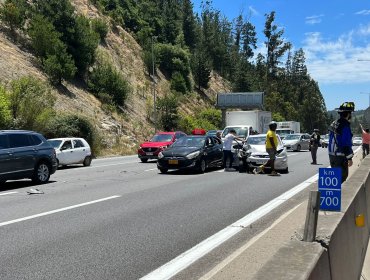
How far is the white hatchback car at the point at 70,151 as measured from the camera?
2177 centimetres

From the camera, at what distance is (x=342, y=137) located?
9.02 m

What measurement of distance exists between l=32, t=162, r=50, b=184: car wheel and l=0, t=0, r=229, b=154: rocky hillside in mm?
20020

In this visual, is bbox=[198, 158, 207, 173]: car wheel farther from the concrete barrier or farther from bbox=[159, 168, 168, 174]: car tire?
the concrete barrier

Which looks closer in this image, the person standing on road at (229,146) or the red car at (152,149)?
the person standing on road at (229,146)

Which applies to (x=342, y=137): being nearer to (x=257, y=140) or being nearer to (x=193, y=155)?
(x=193, y=155)

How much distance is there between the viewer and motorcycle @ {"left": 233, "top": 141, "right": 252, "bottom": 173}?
729 inches

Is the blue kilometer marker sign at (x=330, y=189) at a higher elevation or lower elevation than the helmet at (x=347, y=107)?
lower

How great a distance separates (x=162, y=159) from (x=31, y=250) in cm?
1138

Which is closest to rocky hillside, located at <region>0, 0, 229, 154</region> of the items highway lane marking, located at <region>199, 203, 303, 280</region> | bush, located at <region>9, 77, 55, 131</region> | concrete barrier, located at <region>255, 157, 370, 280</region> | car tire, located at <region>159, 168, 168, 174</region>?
bush, located at <region>9, 77, 55, 131</region>

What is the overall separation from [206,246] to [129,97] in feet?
150

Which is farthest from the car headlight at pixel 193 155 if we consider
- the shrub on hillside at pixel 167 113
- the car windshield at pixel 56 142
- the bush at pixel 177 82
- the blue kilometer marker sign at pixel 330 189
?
the bush at pixel 177 82

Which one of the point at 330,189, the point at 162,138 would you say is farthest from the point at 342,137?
the point at 162,138

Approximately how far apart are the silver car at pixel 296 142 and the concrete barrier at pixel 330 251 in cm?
3003

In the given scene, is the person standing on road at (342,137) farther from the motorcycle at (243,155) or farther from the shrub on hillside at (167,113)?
the shrub on hillside at (167,113)
